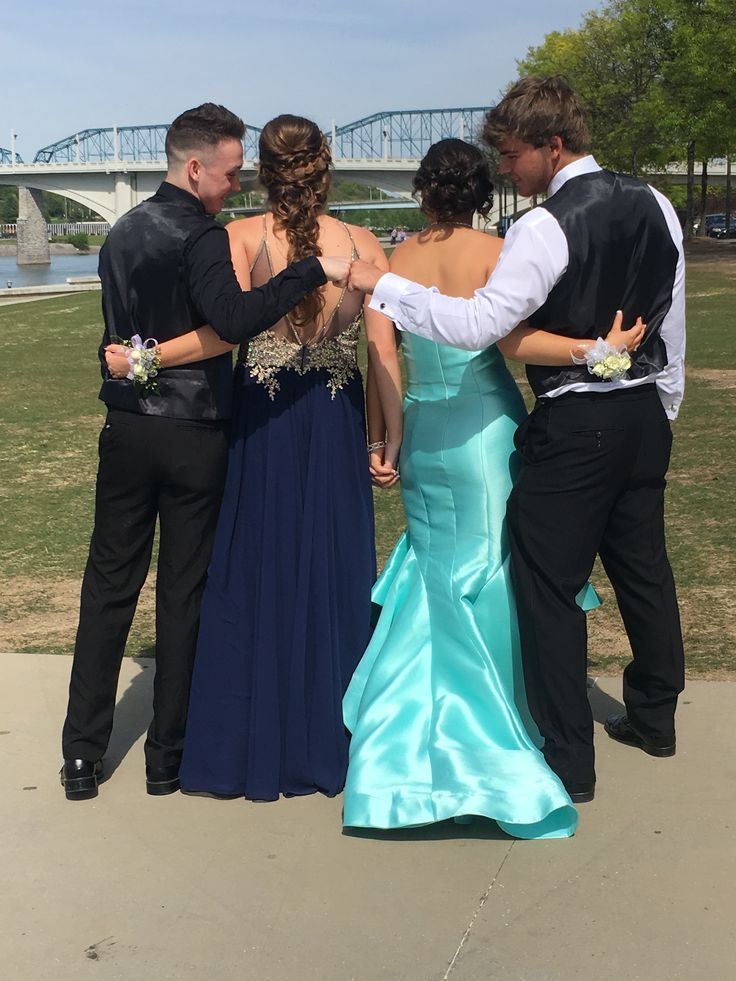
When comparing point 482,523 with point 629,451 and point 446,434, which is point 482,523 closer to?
point 446,434

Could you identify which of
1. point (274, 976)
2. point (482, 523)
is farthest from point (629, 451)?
point (274, 976)

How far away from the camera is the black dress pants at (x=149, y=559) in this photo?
3.59 meters

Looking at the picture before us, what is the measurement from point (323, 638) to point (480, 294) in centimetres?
116

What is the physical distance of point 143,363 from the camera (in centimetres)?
344

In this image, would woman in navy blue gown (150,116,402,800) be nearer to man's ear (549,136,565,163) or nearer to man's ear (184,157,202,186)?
man's ear (184,157,202,186)

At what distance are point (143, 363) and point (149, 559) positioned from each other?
2.11 feet

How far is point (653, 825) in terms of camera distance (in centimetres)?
342

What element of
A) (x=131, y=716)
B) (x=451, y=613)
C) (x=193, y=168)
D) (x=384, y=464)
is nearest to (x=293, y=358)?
(x=384, y=464)

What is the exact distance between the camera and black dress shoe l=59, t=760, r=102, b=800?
12.2 ft

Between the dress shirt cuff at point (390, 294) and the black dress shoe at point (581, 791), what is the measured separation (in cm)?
145

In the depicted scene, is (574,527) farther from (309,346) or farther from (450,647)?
(309,346)

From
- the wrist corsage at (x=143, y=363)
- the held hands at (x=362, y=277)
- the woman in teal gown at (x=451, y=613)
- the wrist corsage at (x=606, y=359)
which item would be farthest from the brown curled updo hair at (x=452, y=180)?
the wrist corsage at (x=143, y=363)

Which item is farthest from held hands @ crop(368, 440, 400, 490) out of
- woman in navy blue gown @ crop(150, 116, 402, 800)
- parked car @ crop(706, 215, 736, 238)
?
parked car @ crop(706, 215, 736, 238)

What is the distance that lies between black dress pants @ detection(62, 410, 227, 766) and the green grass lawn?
4.89 ft
